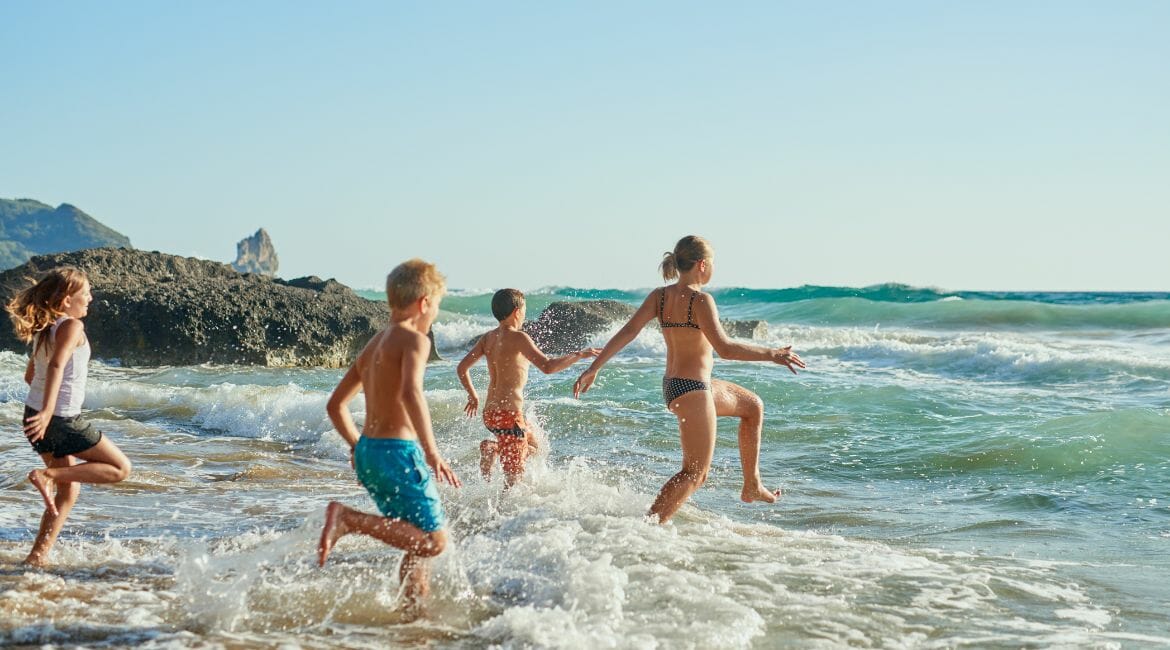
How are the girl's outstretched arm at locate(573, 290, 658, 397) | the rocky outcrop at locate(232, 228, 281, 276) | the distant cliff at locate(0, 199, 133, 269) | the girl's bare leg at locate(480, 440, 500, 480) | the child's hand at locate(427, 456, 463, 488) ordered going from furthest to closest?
the distant cliff at locate(0, 199, 133, 269) < the rocky outcrop at locate(232, 228, 281, 276) < the girl's bare leg at locate(480, 440, 500, 480) < the girl's outstretched arm at locate(573, 290, 658, 397) < the child's hand at locate(427, 456, 463, 488)

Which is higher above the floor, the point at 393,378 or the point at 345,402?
the point at 393,378

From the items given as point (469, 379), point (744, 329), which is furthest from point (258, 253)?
point (469, 379)

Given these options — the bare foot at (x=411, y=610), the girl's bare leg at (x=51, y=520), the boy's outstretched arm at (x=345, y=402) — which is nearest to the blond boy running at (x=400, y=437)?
the boy's outstretched arm at (x=345, y=402)

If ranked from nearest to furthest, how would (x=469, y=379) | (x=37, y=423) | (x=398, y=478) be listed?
(x=398, y=478), (x=37, y=423), (x=469, y=379)

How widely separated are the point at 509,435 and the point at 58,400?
291 centimetres

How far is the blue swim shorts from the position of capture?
15.4 ft

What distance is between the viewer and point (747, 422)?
6863 millimetres

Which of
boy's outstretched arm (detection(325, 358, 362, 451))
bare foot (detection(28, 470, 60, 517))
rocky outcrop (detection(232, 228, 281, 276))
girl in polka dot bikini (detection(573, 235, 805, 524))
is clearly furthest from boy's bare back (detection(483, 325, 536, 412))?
rocky outcrop (detection(232, 228, 281, 276))

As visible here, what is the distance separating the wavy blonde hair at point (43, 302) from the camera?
545cm

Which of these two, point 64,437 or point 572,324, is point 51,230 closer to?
point 572,324

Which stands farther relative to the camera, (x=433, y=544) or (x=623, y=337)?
(x=623, y=337)

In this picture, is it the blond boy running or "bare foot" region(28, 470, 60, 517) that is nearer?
the blond boy running

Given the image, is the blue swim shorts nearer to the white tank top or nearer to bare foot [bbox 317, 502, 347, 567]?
bare foot [bbox 317, 502, 347, 567]

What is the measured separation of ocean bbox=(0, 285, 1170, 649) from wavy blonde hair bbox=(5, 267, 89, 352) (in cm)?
124
